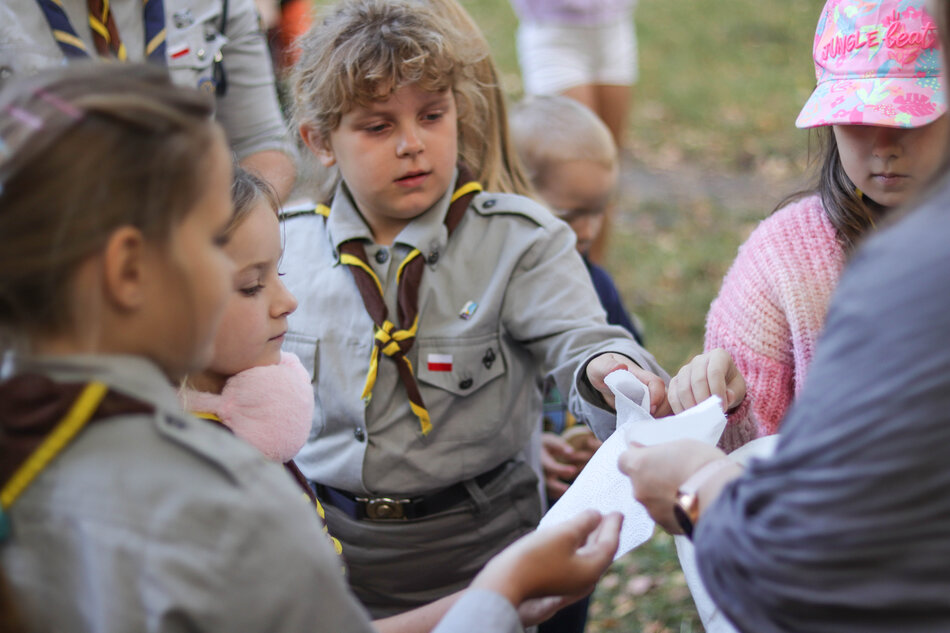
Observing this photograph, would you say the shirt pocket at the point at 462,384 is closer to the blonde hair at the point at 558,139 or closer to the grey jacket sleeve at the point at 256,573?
the grey jacket sleeve at the point at 256,573

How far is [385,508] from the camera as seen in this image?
2273mm

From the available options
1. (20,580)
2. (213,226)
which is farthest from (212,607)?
(213,226)

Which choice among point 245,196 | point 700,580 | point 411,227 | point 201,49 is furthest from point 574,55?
point 700,580

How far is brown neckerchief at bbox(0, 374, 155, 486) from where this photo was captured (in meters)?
1.15

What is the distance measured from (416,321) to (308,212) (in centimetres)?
50

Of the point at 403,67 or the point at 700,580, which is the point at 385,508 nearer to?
the point at 700,580

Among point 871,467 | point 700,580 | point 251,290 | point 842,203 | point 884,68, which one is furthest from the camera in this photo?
point 842,203

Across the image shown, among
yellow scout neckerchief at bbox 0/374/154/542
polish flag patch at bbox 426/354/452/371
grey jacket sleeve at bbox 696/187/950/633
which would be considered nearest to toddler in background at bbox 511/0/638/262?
polish flag patch at bbox 426/354/452/371

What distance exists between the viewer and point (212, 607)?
1.14 metres

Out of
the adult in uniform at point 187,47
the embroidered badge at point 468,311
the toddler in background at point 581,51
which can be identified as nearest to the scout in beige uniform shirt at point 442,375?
the embroidered badge at point 468,311

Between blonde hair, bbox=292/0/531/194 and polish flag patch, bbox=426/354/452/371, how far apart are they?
57 centimetres

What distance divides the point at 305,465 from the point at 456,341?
1.64ft

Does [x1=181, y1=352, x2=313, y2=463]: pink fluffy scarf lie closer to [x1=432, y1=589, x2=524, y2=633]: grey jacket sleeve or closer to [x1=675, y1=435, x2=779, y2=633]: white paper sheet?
[x1=432, y1=589, x2=524, y2=633]: grey jacket sleeve

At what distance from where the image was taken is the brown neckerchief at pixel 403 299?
222 centimetres
